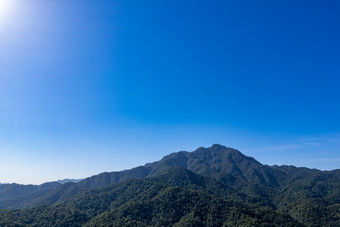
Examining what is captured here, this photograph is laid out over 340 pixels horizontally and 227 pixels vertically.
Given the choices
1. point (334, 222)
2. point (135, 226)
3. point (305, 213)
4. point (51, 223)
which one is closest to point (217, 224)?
point (135, 226)

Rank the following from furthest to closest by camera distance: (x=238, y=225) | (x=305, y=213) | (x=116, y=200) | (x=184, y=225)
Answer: (x=116, y=200) < (x=305, y=213) < (x=184, y=225) < (x=238, y=225)

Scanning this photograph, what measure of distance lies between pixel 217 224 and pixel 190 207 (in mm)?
23400

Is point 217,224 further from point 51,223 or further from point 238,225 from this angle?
point 51,223

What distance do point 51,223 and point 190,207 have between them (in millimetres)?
91800

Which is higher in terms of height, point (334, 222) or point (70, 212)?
point (70, 212)

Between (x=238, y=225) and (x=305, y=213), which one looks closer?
(x=238, y=225)

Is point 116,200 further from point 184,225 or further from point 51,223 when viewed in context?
point 184,225

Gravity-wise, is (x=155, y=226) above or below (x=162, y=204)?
below

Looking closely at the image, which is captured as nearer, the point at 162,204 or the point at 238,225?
the point at 238,225

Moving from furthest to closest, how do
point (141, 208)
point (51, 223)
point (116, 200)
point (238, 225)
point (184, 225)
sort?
point (116, 200)
point (141, 208)
point (51, 223)
point (184, 225)
point (238, 225)

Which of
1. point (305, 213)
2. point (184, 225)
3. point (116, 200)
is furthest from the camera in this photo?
point (116, 200)

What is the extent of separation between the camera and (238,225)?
110875 millimetres

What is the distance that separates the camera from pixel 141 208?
14062cm

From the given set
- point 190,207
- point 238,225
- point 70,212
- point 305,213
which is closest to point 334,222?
point 305,213
